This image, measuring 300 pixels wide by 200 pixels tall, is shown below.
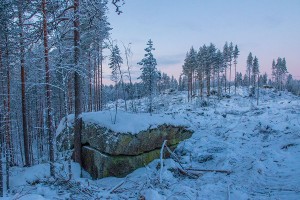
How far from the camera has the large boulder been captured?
8750 millimetres

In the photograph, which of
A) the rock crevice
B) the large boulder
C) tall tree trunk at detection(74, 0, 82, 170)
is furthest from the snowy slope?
tall tree trunk at detection(74, 0, 82, 170)

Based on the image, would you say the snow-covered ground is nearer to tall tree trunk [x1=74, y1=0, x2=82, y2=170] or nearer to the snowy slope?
tall tree trunk [x1=74, y1=0, x2=82, y2=170]

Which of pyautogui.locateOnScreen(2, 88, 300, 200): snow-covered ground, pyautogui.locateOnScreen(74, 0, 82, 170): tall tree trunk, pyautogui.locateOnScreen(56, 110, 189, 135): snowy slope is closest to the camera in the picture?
pyautogui.locateOnScreen(2, 88, 300, 200): snow-covered ground

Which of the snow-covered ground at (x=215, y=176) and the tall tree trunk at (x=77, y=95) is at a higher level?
the tall tree trunk at (x=77, y=95)

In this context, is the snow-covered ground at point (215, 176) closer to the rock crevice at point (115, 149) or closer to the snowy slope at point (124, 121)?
the rock crevice at point (115, 149)

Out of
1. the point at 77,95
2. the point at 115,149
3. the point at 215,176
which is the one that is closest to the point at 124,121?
the point at 115,149

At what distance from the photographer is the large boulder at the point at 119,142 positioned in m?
8.75

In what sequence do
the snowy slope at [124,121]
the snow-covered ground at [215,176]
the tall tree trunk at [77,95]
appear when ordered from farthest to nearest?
1. the snowy slope at [124,121]
2. the tall tree trunk at [77,95]
3. the snow-covered ground at [215,176]

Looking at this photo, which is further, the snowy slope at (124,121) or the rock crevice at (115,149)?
the snowy slope at (124,121)

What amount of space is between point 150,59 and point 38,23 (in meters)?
19.2

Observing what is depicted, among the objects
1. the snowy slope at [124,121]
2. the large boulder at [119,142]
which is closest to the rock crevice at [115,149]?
the large boulder at [119,142]

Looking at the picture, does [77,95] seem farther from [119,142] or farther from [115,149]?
[115,149]

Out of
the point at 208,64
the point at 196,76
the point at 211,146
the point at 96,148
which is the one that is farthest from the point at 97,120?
the point at 196,76

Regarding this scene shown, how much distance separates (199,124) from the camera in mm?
16000
